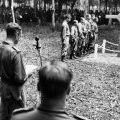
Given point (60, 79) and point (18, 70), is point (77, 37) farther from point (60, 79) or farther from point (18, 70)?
point (60, 79)

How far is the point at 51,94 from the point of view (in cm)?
207

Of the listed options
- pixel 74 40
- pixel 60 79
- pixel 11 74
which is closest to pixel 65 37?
pixel 74 40

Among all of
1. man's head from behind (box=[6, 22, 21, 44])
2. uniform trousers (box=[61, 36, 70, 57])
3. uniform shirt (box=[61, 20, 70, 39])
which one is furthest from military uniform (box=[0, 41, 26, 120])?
uniform trousers (box=[61, 36, 70, 57])

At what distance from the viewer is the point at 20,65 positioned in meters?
4.03

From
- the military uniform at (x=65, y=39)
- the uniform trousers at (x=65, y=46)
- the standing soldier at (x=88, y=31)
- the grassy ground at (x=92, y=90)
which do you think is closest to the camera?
the grassy ground at (x=92, y=90)

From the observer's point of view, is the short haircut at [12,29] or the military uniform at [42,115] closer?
the military uniform at [42,115]

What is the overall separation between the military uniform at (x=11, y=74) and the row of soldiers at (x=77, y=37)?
24.8ft

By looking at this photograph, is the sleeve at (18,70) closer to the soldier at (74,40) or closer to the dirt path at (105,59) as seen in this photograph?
the dirt path at (105,59)

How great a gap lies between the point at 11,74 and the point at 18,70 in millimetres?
120

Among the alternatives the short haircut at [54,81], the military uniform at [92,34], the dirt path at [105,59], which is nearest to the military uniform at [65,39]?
the dirt path at [105,59]

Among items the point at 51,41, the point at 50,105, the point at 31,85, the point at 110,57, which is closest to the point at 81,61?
the point at 110,57

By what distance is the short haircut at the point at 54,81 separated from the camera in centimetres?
205

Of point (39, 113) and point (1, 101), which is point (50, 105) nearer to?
point (39, 113)

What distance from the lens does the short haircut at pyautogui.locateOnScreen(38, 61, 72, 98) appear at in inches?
80.8
